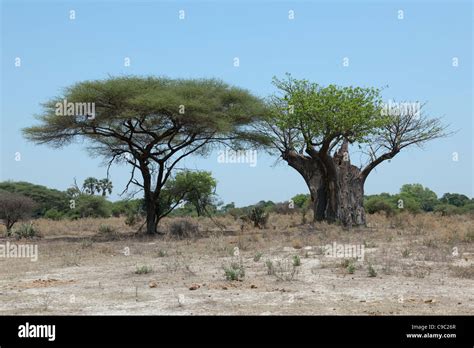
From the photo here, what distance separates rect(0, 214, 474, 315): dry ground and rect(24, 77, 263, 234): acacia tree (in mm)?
6399

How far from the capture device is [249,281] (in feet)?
35.6

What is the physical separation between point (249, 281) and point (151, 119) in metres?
15.2

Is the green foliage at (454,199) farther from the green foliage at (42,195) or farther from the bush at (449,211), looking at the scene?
the green foliage at (42,195)

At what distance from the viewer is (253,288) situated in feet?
33.2

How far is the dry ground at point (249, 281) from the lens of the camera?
8.62m

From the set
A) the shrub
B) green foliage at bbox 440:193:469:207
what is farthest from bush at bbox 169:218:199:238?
green foliage at bbox 440:193:469:207

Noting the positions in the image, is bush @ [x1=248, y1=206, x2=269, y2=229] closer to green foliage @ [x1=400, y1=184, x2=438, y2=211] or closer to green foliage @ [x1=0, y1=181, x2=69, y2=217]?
green foliage @ [x1=0, y1=181, x2=69, y2=217]

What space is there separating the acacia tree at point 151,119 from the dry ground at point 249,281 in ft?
21.0

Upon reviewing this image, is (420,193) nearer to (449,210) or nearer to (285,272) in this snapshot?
(449,210)

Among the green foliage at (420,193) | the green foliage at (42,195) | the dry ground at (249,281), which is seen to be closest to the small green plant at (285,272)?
the dry ground at (249,281)

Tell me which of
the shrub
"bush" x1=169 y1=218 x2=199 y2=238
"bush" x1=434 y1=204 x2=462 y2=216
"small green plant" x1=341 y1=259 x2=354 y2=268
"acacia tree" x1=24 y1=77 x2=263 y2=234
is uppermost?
"acacia tree" x1=24 y1=77 x2=263 y2=234

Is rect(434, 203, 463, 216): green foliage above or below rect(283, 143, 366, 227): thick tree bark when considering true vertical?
below

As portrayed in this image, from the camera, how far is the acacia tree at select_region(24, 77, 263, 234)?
22453mm
